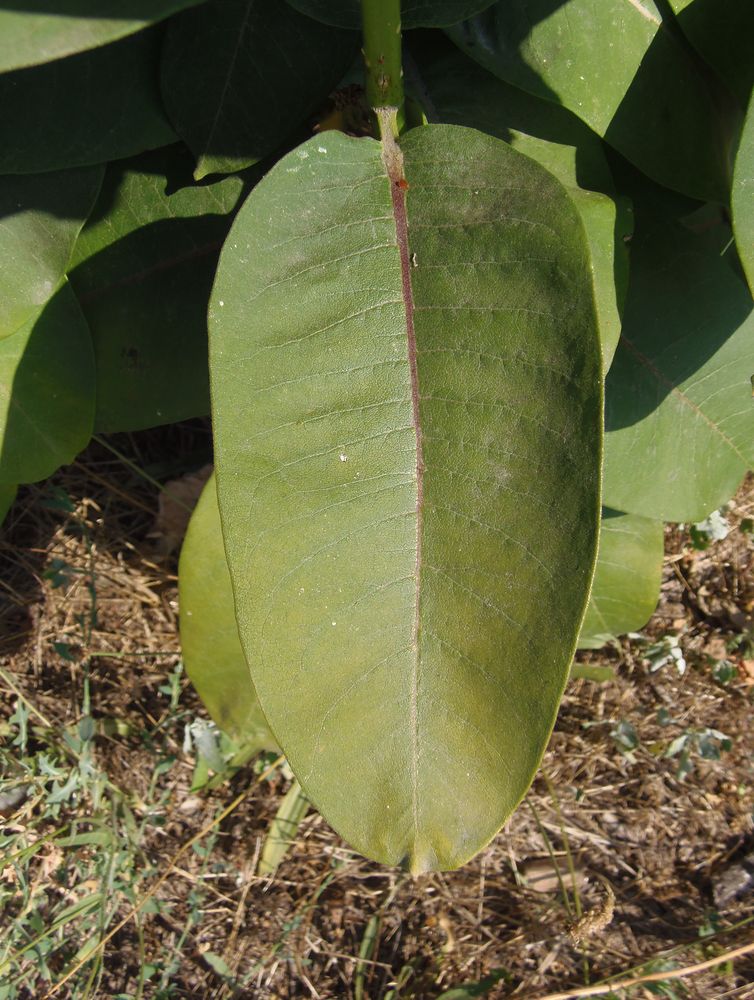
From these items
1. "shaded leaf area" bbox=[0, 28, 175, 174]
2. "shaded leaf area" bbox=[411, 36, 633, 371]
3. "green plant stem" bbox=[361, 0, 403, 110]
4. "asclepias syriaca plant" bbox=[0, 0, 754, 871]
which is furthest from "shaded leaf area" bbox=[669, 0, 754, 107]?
"shaded leaf area" bbox=[0, 28, 175, 174]

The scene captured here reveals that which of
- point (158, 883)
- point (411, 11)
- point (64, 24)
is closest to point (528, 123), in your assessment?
point (411, 11)

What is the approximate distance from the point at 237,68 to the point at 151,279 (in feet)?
0.91

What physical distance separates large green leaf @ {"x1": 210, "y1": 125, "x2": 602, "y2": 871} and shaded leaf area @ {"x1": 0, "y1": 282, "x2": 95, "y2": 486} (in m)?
0.38

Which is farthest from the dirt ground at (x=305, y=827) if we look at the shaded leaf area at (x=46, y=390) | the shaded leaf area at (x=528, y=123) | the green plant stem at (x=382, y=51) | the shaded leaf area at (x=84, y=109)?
the green plant stem at (x=382, y=51)

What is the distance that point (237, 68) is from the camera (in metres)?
1.00

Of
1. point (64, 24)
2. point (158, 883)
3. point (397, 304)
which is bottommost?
point (158, 883)

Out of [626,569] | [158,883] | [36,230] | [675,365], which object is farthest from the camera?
[158,883]

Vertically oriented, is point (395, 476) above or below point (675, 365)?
above

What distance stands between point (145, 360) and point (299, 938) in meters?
1.07

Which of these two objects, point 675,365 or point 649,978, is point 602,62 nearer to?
point 675,365

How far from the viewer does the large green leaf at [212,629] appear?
126cm

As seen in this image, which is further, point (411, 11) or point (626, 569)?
point (626, 569)

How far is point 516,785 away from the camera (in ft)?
2.66

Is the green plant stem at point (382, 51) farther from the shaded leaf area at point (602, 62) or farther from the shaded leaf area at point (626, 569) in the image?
the shaded leaf area at point (626, 569)
